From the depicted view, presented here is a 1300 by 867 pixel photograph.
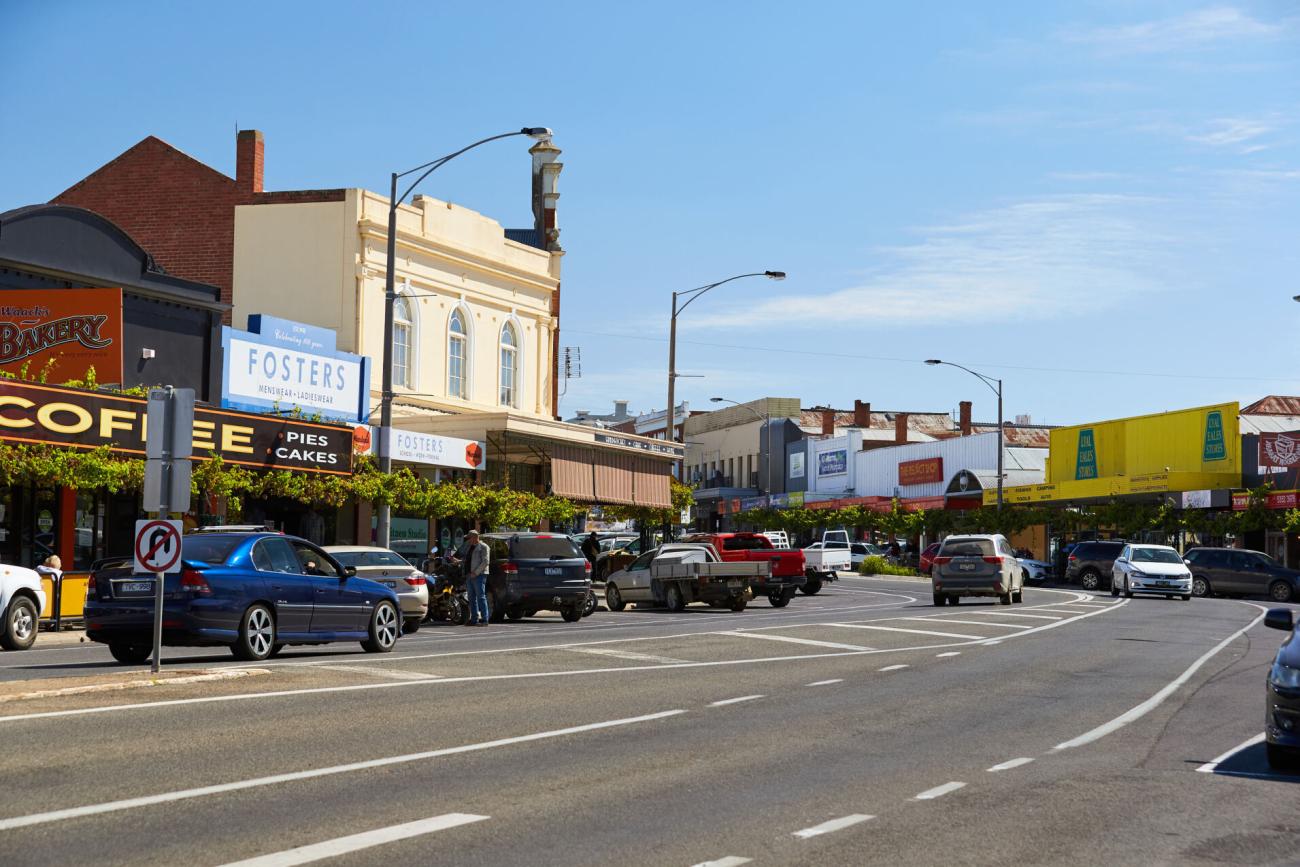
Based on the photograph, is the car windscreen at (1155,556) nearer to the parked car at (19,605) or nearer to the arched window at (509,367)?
the arched window at (509,367)

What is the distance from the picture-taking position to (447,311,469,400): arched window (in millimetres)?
47156

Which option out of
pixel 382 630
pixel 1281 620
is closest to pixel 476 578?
pixel 382 630

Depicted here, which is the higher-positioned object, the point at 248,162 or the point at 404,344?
the point at 248,162

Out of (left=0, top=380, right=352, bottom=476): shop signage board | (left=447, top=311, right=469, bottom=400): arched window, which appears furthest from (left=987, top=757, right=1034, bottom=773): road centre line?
(left=447, top=311, right=469, bottom=400): arched window

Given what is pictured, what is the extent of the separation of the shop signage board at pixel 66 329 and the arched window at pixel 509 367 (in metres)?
18.6

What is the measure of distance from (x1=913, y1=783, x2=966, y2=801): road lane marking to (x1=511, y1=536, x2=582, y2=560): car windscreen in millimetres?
21547

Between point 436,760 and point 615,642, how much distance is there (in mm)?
12186

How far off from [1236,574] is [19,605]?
37702 mm

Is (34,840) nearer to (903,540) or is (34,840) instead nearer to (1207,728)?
(1207,728)

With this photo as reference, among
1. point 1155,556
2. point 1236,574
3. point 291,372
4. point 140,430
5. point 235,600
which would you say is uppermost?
point 291,372

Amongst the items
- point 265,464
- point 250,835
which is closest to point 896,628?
point 265,464

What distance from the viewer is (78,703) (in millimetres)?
13609

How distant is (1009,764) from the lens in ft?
37.0

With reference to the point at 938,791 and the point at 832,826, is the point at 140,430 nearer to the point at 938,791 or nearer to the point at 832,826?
the point at 938,791
